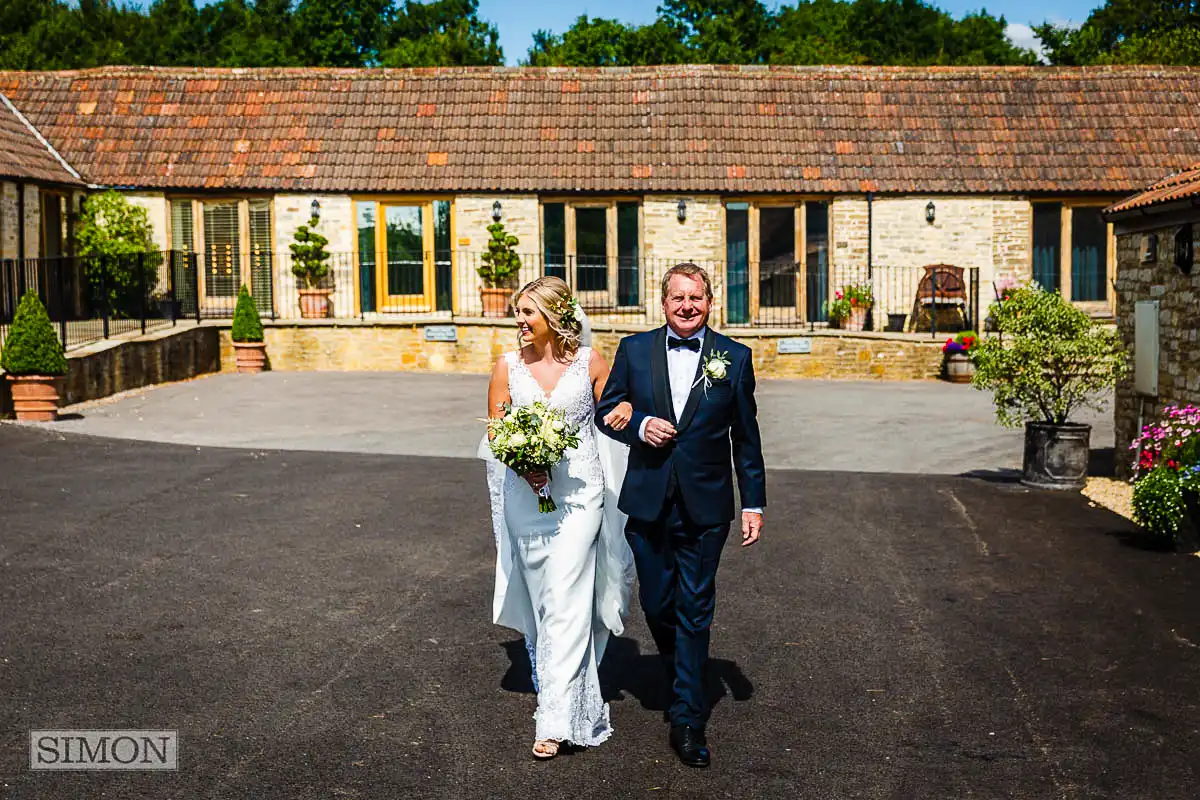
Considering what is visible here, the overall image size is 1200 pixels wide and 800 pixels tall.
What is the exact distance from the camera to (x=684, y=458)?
227 inches

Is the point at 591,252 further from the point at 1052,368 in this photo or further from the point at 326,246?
the point at 1052,368

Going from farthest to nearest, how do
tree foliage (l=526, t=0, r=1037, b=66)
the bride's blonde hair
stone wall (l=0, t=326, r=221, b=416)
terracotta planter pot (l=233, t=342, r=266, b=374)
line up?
tree foliage (l=526, t=0, r=1037, b=66)
terracotta planter pot (l=233, t=342, r=266, b=374)
stone wall (l=0, t=326, r=221, b=416)
the bride's blonde hair

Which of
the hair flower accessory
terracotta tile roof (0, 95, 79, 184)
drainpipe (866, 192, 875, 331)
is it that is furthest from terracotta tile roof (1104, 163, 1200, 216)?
terracotta tile roof (0, 95, 79, 184)


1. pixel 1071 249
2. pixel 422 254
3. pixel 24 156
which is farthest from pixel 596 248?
pixel 24 156

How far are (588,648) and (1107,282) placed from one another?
24.2 m

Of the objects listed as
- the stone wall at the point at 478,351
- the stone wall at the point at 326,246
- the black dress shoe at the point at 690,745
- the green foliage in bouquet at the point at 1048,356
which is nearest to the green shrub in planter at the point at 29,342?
the stone wall at the point at 478,351

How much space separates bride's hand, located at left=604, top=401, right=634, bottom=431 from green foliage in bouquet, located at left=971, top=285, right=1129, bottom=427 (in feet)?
27.0

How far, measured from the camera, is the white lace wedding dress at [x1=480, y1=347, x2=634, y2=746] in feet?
18.7

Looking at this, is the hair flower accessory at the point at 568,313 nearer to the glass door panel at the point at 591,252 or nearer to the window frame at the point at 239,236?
the glass door panel at the point at 591,252

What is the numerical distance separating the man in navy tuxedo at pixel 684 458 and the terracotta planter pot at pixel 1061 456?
8.04m

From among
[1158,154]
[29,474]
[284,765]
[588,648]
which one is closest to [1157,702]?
[588,648]

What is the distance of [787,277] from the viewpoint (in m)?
26.9

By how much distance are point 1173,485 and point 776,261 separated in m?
17.4

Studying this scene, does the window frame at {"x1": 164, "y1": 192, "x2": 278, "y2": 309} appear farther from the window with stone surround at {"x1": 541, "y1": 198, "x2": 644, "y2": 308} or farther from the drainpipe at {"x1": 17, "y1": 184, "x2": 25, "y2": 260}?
the window with stone surround at {"x1": 541, "y1": 198, "x2": 644, "y2": 308}
